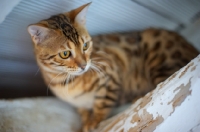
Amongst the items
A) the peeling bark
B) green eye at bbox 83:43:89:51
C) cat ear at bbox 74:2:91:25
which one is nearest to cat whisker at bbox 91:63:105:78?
green eye at bbox 83:43:89:51

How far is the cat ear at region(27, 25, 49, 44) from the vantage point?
0.96 meters

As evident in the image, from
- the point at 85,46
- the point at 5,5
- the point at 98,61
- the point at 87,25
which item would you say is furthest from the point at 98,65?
the point at 5,5

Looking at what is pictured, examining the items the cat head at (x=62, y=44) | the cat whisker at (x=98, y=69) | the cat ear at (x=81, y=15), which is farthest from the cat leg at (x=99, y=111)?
the cat ear at (x=81, y=15)

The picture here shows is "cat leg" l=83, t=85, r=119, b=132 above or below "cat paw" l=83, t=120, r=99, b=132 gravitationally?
above

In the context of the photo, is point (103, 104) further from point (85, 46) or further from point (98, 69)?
point (85, 46)

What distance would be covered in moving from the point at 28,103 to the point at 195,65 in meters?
0.86

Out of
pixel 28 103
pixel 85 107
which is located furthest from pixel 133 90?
pixel 28 103

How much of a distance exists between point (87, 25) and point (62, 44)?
1.00 ft

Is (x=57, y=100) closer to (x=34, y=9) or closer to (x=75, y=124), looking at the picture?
(x=75, y=124)

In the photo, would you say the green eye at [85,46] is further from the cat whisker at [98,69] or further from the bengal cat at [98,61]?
the cat whisker at [98,69]

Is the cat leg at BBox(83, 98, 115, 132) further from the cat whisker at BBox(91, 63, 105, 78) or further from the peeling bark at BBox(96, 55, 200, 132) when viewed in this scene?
the peeling bark at BBox(96, 55, 200, 132)

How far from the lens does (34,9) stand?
1.06m

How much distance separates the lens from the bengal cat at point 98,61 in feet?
3.42

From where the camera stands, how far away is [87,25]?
4.24 feet
